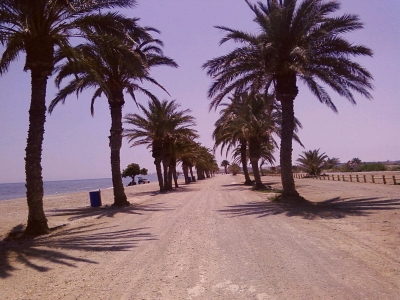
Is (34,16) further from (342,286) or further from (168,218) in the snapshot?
(342,286)

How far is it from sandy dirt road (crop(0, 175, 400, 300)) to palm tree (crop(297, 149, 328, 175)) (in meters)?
45.4

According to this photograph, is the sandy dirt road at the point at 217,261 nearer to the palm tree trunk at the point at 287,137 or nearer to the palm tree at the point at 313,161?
the palm tree trunk at the point at 287,137

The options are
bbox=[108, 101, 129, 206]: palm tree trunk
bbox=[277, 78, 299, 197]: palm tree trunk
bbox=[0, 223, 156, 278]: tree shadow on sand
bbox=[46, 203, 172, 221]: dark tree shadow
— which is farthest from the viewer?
bbox=[108, 101, 129, 206]: palm tree trunk

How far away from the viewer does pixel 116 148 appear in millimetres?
21359

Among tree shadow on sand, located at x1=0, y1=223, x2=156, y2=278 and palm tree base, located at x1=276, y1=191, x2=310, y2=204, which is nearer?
tree shadow on sand, located at x1=0, y1=223, x2=156, y2=278

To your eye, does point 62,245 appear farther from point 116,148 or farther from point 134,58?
point 116,148

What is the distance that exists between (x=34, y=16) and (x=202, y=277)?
9653mm

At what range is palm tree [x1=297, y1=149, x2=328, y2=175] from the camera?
56.4 metres

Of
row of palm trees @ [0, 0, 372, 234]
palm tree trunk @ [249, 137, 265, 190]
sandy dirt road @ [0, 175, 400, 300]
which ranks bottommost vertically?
sandy dirt road @ [0, 175, 400, 300]

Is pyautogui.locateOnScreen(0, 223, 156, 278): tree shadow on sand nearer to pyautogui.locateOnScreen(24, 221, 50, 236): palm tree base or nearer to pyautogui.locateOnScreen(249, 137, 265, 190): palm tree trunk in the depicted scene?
pyautogui.locateOnScreen(24, 221, 50, 236): palm tree base

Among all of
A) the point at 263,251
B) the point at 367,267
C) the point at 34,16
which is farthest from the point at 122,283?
the point at 34,16

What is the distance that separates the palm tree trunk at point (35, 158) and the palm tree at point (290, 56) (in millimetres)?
8704

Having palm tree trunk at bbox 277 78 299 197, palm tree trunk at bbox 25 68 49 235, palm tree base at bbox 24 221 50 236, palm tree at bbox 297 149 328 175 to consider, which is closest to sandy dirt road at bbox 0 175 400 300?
palm tree base at bbox 24 221 50 236

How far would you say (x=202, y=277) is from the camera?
610 cm
